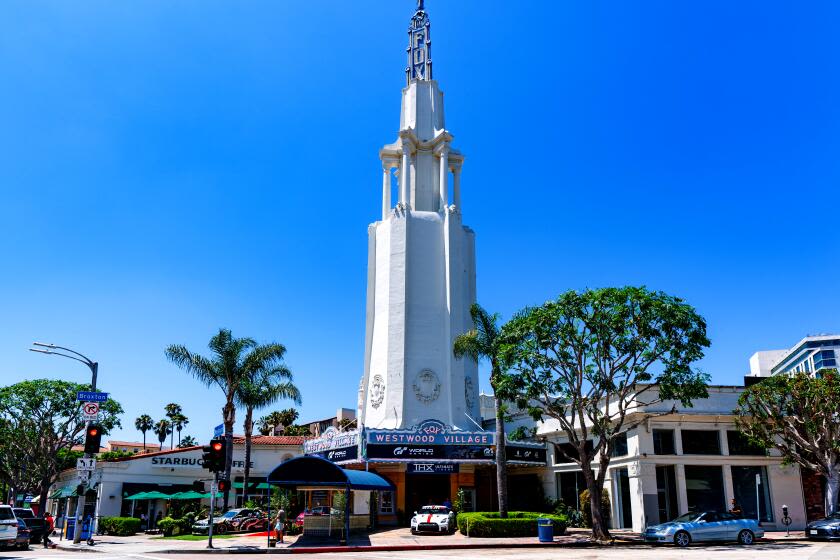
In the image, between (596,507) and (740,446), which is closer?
(596,507)

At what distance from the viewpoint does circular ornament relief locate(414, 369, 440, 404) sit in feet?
157

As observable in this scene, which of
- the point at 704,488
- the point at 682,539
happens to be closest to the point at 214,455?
the point at 682,539

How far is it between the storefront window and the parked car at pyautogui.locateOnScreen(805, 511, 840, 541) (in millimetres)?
21475

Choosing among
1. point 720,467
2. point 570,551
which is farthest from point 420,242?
point 570,551

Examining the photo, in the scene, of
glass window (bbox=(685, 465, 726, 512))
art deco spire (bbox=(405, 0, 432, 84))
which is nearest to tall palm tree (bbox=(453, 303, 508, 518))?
glass window (bbox=(685, 465, 726, 512))

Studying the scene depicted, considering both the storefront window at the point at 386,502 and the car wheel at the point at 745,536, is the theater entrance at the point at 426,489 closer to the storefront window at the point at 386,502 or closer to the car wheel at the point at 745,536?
the storefront window at the point at 386,502

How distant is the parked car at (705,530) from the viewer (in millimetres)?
27703

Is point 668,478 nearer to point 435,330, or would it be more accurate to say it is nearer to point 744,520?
point 744,520

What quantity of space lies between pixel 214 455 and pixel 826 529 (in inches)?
1006

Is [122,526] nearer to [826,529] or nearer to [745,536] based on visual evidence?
[745,536]

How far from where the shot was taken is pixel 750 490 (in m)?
37.1

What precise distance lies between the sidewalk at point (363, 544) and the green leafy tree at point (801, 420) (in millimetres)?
3559

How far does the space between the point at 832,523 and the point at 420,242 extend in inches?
1237

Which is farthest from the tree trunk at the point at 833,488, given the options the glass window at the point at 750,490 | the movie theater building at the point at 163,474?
the movie theater building at the point at 163,474
